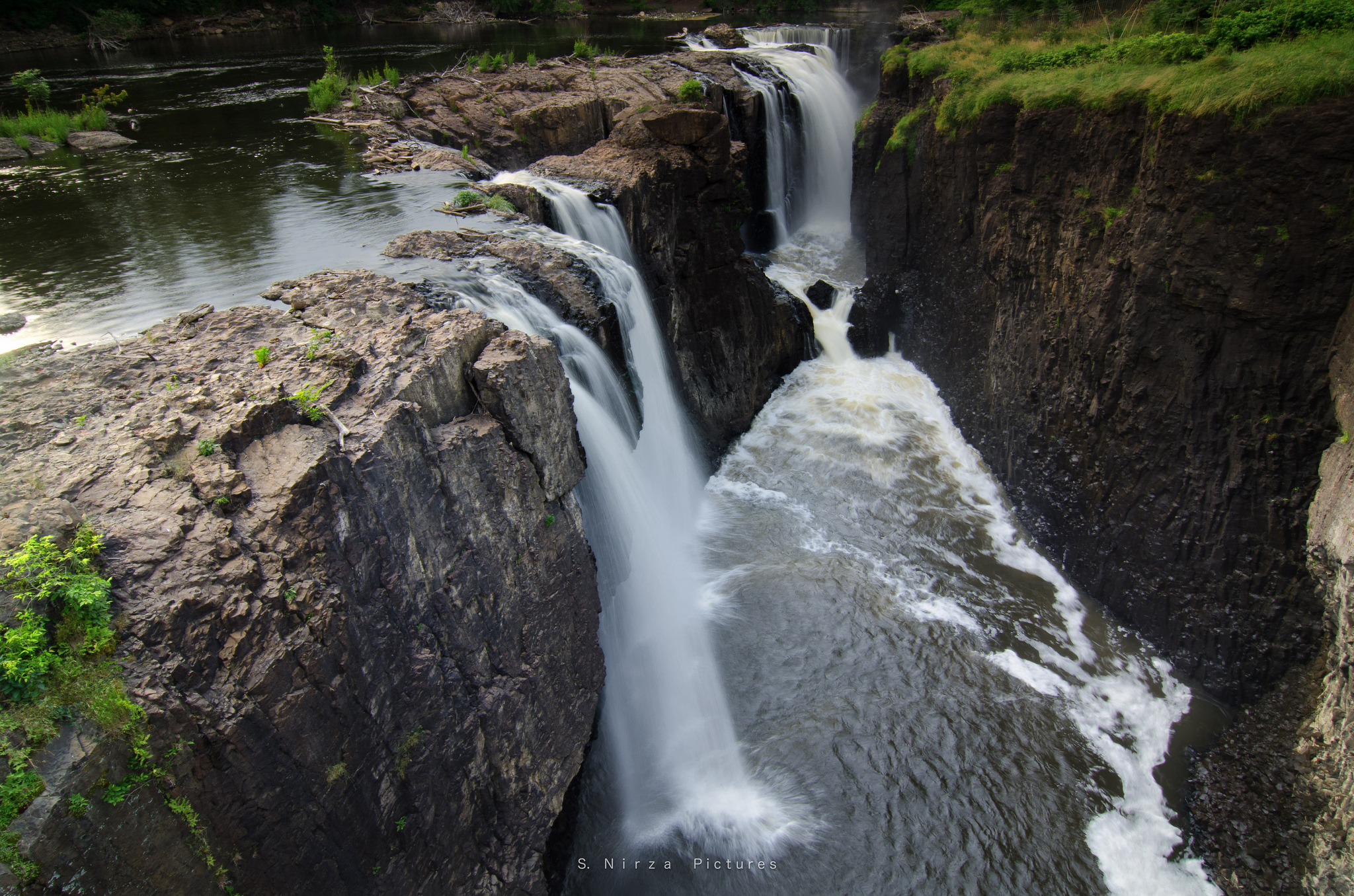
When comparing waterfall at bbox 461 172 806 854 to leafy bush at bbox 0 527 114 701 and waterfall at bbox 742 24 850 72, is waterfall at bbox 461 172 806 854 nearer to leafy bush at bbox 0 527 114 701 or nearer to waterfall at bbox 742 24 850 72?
leafy bush at bbox 0 527 114 701

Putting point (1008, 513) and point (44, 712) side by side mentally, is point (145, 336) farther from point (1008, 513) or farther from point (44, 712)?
point (1008, 513)

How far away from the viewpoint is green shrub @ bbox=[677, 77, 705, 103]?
1795cm

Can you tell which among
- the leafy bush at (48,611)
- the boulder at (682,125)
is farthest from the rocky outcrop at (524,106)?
the leafy bush at (48,611)

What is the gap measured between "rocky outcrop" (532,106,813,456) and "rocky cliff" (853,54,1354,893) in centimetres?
482

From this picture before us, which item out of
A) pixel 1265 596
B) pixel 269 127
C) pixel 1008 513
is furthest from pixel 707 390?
pixel 269 127

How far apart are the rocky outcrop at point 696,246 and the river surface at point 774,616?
723 millimetres

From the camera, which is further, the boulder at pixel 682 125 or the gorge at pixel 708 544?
the boulder at pixel 682 125

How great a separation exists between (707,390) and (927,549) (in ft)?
16.2

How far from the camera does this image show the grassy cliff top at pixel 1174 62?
26.3 ft

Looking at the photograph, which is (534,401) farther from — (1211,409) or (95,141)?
(95,141)

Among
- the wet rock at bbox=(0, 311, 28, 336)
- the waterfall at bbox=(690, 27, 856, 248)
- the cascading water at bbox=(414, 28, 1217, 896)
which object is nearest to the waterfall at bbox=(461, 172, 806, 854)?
the cascading water at bbox=(414, 28, 1217, 896)

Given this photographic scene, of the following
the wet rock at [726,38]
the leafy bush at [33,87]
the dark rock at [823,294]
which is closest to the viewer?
the dark rock at [823,294]

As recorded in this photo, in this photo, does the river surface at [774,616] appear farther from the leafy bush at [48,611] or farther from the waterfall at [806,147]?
the waterfall at [806,147]

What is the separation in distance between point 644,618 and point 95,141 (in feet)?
55.9
